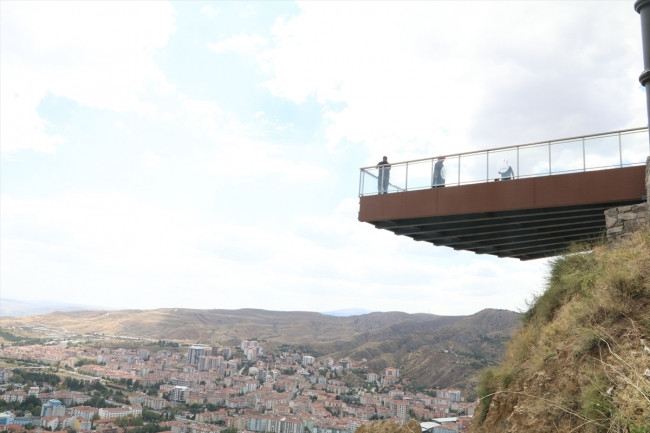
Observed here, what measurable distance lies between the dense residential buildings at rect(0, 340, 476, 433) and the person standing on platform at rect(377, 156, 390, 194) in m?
28.6

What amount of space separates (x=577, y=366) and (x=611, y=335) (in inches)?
21.7

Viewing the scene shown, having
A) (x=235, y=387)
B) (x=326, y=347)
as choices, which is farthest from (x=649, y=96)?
(x=326, y=347)

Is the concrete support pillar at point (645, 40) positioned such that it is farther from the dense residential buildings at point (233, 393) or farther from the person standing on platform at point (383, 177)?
the dense residential buildings at point (233, 393)

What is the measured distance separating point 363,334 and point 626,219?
135 meters

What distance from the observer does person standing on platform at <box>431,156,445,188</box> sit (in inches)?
566

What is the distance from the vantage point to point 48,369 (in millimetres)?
92312

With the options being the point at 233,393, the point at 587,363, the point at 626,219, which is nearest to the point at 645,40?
the point at 626,219

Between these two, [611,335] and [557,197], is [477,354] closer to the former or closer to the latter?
[557,197]

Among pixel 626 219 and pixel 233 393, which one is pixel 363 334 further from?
pixel 626 219

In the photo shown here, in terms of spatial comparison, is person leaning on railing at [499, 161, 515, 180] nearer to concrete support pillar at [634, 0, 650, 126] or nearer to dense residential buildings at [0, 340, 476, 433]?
concrete support pillar at [634, 0, 650, 126]

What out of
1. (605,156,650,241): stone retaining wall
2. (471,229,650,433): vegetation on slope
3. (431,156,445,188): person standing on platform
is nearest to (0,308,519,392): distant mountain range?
(471,229,650,433): vegetation on slope

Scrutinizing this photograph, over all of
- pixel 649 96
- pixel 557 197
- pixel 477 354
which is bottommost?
pixel 477 354

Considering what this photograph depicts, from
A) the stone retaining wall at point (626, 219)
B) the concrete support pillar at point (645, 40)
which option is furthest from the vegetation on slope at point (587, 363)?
the concrete support pillar at point (645, 40)

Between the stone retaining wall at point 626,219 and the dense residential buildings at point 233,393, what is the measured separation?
1205 inches
